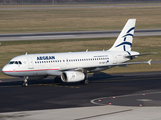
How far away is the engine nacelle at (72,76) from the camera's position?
4431cm

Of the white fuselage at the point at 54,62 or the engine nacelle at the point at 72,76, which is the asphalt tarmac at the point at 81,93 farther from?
the white fuselage at the point at 54,62

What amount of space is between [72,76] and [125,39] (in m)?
13.5

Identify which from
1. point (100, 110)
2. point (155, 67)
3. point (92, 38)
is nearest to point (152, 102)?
point (100, 110)

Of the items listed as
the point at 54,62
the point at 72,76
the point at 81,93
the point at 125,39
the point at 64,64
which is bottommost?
the point at 81,93

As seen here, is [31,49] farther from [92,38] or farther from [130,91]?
[130,91]

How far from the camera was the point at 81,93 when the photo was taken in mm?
39625

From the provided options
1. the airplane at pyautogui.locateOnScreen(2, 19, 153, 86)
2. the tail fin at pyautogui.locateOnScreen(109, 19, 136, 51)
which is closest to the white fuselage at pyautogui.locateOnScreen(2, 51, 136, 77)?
the airplane at pyautogui.locateOnScreen(2, 19, 153, 86)

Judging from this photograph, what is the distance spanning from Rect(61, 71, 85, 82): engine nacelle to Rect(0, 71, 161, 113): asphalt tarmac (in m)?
1.07

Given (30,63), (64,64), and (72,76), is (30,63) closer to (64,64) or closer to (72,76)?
(64,64)

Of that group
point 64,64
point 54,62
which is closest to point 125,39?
point 64,64

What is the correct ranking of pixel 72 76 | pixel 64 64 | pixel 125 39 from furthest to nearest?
pixel 125 39, pixel 64 64, pixel 72 76

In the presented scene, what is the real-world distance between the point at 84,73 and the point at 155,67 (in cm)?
2028

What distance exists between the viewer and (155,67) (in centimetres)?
6216

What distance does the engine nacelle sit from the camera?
4431 cm
